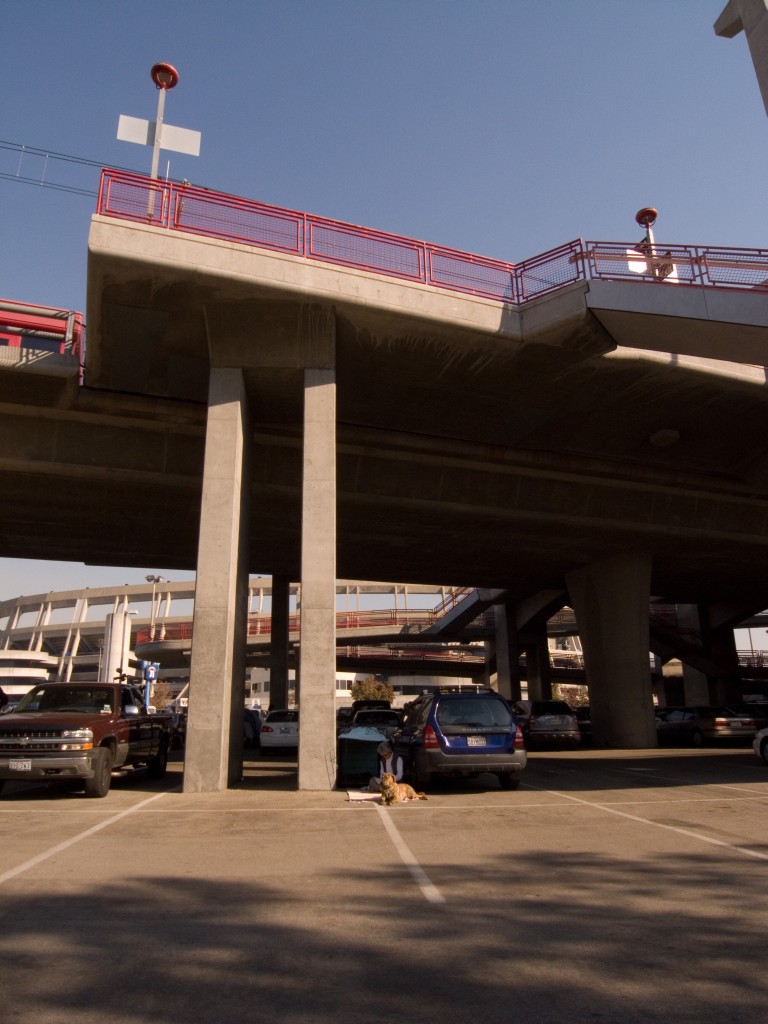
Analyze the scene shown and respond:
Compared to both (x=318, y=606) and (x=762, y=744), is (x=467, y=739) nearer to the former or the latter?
(x=318, y=606)

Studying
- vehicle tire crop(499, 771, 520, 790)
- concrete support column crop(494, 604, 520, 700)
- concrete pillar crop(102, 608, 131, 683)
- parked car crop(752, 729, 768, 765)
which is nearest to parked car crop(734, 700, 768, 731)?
parked car crop(752, 729, 768, 765)

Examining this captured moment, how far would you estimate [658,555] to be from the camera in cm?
2736

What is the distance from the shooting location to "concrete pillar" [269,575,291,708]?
3400cm

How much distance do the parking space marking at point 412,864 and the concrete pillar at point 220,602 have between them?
4.31m

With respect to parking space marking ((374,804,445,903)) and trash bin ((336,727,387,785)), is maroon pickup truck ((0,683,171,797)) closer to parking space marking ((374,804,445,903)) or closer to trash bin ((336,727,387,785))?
trash bin ((336,727,387,785))

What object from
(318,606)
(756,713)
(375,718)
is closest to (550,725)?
(375,718)

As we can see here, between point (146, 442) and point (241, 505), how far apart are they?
527 cm

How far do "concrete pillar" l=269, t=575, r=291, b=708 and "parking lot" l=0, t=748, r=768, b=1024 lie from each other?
975 inches

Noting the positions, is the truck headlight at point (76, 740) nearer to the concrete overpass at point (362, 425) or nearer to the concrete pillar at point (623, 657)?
the concrete overpass at point (362, 425)

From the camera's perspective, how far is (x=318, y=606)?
42.1 feet

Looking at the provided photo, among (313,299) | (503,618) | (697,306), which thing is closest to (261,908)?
(313,299)

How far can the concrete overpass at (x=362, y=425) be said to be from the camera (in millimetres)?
13164

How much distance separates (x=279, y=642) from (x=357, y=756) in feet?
74.2

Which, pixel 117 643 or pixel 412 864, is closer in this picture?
pixel 412 864
